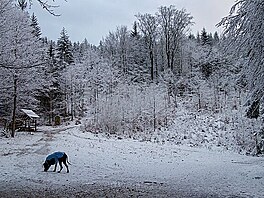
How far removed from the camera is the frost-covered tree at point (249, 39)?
660cm

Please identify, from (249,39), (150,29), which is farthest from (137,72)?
(249,39)

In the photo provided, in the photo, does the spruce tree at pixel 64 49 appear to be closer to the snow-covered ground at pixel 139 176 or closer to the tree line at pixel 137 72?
the tree line at pixel 137 72

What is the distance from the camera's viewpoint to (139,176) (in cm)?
955

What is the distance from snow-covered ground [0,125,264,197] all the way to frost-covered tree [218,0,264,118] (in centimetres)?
260

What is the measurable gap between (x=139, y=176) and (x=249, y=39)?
212 inches

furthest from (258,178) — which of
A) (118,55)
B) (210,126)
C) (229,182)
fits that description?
(118,55)

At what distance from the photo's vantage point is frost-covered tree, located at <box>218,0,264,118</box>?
21.6 ft

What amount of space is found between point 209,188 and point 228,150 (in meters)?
8.28

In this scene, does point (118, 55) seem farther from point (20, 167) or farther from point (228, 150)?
point (20, 167)

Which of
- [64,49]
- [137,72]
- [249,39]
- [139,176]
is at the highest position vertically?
[64,49]

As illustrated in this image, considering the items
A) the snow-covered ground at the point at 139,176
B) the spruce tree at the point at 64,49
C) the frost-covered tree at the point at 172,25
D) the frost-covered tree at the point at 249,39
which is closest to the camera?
the frost-covered tree at the point at 249,39

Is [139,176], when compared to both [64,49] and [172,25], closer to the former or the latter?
[172,25]

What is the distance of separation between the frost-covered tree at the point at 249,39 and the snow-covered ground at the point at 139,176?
2.60 m

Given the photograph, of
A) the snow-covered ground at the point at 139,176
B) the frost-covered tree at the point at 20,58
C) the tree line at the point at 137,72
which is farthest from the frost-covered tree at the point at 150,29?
the snow-covered ground at the point at 139,176
